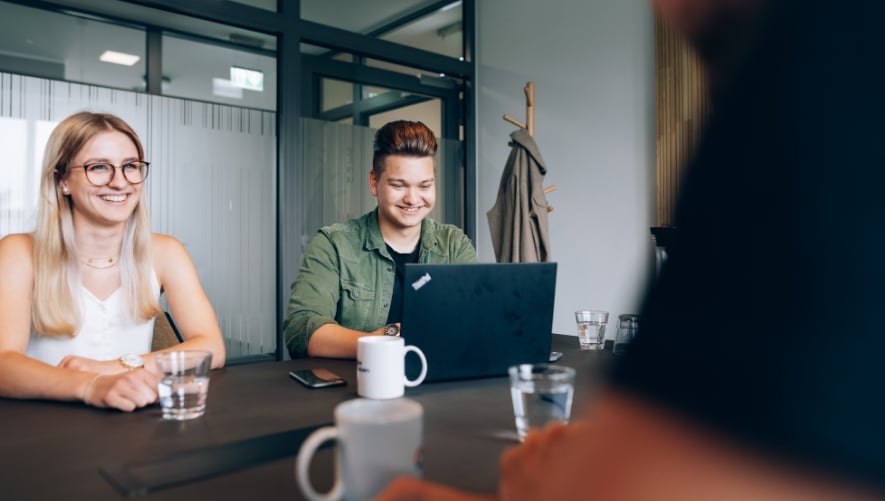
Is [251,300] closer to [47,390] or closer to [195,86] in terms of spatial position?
[195,86]

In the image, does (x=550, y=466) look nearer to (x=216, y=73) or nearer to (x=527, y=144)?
(x=527, y=144)

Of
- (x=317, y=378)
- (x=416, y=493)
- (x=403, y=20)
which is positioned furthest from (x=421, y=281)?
(x=403, y=20)

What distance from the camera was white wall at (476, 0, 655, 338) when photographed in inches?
142

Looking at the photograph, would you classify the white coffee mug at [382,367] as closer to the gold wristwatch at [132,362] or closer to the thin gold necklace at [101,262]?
the gold wristwatch at [132,362]

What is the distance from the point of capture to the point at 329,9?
151 inches

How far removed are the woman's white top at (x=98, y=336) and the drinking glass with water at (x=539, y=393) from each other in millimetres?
1312

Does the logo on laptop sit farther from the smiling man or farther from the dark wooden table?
the smiling man

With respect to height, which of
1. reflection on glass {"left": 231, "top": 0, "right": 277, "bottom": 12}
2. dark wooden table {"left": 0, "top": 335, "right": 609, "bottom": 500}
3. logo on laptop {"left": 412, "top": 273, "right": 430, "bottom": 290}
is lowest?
dark wooden table {"left": 0, "top": 335, "right": 609, "bottom": 500}

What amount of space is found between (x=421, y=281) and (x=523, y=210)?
231 centimetres

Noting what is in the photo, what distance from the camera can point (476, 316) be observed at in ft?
3.89

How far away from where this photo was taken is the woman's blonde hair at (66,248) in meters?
1.59

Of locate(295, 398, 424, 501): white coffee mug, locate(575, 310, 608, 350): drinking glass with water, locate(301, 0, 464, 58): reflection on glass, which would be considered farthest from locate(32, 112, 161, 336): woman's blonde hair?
locate(301, 0, 464, 58): reflection on glass

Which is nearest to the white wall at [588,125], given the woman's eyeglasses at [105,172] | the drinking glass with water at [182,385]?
the woman's eyeglasses at [105,172]

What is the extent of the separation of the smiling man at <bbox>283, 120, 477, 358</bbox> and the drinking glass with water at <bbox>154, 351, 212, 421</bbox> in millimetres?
Answer: 889
